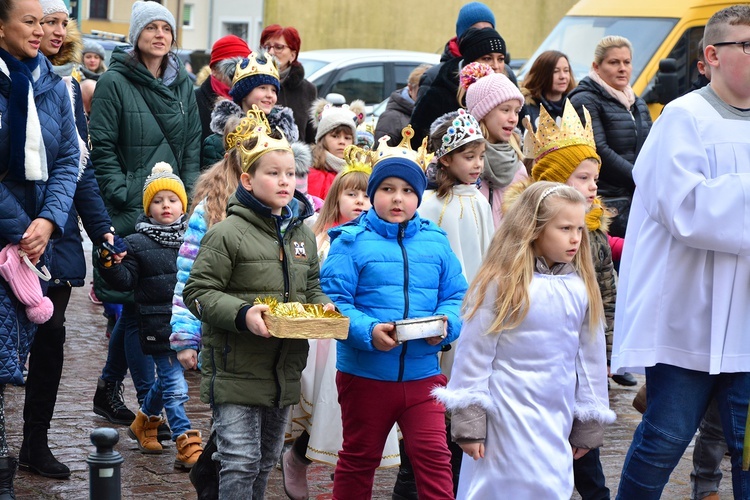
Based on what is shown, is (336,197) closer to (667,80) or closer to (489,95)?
(489,95)

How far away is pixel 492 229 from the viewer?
273 inches

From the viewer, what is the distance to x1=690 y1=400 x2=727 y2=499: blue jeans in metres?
6.44

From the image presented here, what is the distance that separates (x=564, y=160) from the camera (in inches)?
270

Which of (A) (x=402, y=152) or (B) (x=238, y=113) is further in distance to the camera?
(B) (x=238, y=113)

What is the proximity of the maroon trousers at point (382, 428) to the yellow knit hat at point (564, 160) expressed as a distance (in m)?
1.56

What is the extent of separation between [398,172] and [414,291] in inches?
22.5

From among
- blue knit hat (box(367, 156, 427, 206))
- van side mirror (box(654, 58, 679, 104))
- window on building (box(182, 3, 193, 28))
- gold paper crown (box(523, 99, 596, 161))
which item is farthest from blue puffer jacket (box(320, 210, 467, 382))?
window on building (box(182, 3, 193, 28))

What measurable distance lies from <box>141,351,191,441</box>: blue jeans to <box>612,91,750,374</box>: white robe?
108 inches

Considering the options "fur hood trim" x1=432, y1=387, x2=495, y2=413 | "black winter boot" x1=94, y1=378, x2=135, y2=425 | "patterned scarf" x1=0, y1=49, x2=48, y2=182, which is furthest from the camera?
"black winter boot" x1=94, y1=378, x2=135, y2=425

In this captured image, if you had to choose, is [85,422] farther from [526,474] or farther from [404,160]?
[526,474]

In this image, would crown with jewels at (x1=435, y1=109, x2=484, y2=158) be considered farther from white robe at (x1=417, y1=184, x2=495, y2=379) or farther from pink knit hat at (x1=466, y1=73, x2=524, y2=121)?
pink knit hat at (x1=466, y1=73, x2=524, y2=121)

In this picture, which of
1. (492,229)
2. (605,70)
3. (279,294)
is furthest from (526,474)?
(605,70)

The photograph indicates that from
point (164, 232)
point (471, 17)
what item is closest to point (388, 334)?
point (164, 232)

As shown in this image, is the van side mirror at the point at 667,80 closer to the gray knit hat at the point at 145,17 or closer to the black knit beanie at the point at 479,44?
the black knit beanie at the point at 479,44
